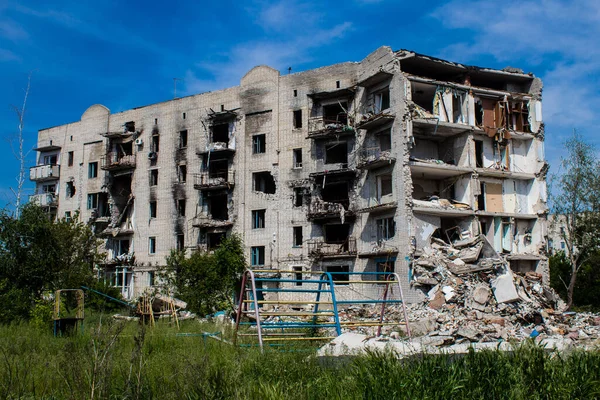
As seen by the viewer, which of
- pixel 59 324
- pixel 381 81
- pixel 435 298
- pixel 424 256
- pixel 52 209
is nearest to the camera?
pixel 59 324

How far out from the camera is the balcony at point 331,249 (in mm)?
31562

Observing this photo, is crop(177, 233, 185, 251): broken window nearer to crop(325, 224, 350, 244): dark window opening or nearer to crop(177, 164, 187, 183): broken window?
crop(177, 164, 187, 183): broken window

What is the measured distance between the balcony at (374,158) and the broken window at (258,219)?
714 centimetres

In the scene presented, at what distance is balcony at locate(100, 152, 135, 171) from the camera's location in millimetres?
40469

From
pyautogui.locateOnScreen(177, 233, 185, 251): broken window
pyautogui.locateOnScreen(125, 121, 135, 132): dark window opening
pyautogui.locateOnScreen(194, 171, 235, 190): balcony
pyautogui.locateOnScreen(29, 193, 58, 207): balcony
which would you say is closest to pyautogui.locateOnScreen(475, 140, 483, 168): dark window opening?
pyautogui.locateOnScreen(194, 171, 235, 190): balcony

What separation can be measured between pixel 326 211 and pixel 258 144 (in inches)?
283

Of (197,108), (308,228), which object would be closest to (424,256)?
(308,228)

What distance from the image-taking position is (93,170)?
42938mm

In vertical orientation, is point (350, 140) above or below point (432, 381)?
above

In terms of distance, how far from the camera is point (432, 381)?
6.82 meters

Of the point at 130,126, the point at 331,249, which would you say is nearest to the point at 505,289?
the point at 331,249

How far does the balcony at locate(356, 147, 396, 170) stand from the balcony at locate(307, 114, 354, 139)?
157cm

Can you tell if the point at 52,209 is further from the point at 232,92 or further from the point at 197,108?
the point at 232,92

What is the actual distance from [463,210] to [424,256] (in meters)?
3.57
